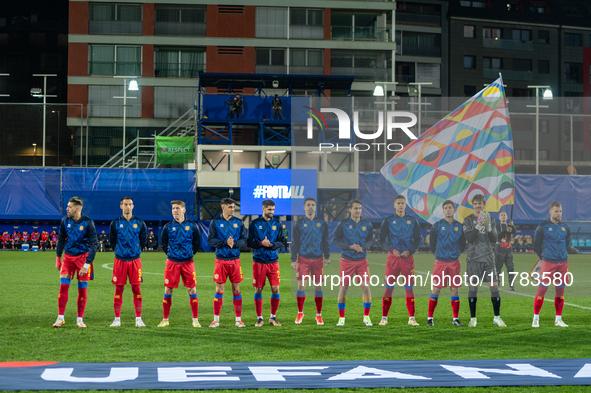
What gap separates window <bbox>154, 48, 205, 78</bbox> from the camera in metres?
46.3

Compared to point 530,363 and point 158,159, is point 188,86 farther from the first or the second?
point 530,363

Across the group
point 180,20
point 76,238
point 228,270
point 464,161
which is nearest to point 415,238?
point 464,161

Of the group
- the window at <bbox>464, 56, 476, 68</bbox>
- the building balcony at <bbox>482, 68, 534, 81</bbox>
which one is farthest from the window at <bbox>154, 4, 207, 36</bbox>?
the building balcony at <bbox>482, 68, 534, 81</bbox>

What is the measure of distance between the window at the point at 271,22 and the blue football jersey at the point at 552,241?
38.8 m

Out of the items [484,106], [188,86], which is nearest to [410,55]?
[188,86]

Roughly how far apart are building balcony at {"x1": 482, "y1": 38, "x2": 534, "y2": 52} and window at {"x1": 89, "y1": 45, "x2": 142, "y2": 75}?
3543cm

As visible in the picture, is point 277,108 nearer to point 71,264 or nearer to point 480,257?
point 480,257

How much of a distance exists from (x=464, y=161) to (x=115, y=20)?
3934 centimetres

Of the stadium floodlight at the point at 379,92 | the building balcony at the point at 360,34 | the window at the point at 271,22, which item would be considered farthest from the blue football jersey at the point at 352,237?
the building balcony at the point at 360,34

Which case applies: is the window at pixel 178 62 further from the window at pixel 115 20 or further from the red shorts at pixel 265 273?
the red shorts at pixel 265 273

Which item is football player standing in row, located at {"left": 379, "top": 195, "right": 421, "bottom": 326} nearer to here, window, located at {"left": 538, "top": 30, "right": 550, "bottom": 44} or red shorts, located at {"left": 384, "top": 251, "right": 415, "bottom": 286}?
red shorts, located at {"left": 384, "top": 251, "right": 415, "bottom": 286}

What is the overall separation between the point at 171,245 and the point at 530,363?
563cm

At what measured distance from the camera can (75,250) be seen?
10273 millimetres

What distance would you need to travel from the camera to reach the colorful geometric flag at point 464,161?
481 inches
